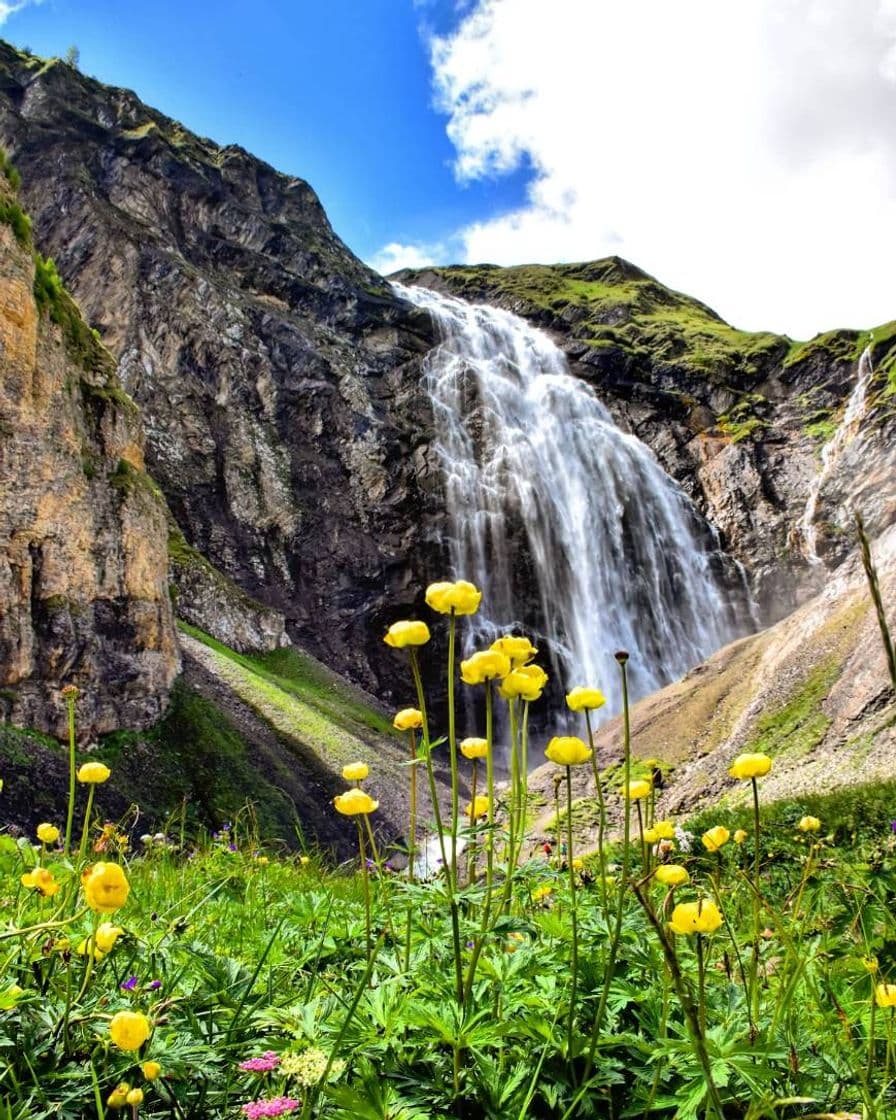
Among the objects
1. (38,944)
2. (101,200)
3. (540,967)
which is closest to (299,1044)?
(540,967)

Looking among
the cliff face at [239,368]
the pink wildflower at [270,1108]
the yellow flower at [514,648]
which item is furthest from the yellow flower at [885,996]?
the cliff face at [239,368]

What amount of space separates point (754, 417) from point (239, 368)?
41.6m

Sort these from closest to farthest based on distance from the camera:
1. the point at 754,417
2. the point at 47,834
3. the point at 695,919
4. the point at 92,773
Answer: the point at 695,919, the point at 92,773, the point at 47,834, the point at 754,417

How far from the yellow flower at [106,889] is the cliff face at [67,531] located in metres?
16.1

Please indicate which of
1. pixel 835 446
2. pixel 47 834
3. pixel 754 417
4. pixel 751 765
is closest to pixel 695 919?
pixel 751 765

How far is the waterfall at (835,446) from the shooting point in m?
41.8

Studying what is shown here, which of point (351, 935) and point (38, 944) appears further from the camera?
point (351, 935)

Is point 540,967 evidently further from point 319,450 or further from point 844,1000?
point 319,450

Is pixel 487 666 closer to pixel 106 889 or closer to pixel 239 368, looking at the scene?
pixel 106 889

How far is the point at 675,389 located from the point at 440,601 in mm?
62683

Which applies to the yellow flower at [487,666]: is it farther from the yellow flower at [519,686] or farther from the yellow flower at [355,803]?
the yellow flower at [355,803]

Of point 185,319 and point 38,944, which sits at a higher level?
point 185,319

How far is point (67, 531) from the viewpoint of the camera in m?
16.8

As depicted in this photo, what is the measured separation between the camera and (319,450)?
144 ft
